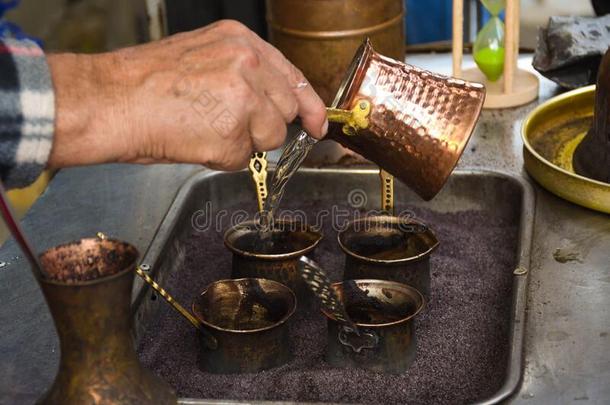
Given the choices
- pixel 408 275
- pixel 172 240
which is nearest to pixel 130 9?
pixel 172 240

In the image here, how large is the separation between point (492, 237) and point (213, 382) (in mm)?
671

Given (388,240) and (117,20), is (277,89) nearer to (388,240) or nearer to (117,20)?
(388,240)

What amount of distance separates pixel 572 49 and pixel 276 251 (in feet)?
3.09

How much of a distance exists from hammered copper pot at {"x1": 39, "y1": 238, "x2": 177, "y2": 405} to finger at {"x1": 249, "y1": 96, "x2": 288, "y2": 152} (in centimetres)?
29

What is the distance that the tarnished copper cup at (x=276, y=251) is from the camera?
5.08ft

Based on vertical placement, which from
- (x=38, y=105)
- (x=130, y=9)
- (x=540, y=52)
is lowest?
(x=130, y=9)

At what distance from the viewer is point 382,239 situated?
1635 mm

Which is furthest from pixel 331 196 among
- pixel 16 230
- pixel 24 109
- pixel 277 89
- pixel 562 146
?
pixel 16 230

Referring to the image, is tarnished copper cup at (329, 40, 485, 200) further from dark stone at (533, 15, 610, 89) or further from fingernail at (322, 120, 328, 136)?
dark stone at (533, 15, 610, 89)

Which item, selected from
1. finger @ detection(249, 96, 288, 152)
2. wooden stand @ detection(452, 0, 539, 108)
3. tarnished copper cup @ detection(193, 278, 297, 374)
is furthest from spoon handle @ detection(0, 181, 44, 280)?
wooden stand @ detection(452, 0, 539, 108)

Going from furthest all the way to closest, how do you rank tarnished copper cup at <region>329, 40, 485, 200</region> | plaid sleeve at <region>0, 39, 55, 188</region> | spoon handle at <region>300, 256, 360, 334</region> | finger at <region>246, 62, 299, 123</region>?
1. tarnished copper cup at <region>329, 40, 485, 200</region>
2. spoon handle at <region>300, 256, 360, 334</region>
3. finger at <region>246, 62, 299, 123</region>
4. plaid sleeve at <region>0, 39, 55, 188</region>

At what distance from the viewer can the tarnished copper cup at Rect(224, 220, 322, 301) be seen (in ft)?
5.08

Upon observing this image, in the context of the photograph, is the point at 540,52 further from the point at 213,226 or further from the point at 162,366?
the point at 162,366

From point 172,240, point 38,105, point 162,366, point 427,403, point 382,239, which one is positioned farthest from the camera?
point 172,240
